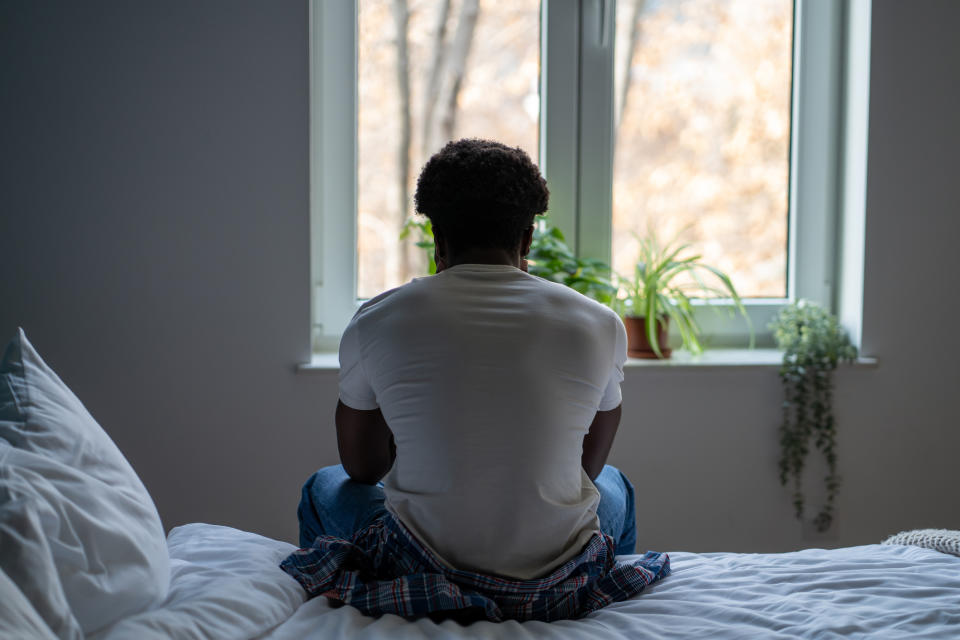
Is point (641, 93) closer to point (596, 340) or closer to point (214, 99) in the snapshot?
point (214, 99)

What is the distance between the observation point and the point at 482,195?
3.91 ft

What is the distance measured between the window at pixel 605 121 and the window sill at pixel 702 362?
14cm

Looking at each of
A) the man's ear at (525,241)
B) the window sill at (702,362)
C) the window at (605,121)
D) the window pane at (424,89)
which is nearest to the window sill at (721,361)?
the window sill at (702,362)

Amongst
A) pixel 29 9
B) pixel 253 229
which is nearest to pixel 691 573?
pixel 253 229

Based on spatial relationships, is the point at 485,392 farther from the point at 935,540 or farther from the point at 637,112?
the point at 637,112

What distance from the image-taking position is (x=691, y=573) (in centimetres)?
121

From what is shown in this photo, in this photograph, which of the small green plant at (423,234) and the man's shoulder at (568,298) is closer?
the man's shoulder at (568,298)

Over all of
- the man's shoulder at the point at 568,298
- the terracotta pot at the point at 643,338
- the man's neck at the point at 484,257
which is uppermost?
the man's neck at the point at 484,257

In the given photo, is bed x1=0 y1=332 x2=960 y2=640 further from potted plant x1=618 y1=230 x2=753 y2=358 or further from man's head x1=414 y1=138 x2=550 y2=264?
potted plant x1=618 y1=230 x2=753 y2=358

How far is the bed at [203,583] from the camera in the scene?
82cm

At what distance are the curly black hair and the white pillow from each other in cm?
59

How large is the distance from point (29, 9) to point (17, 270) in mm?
679

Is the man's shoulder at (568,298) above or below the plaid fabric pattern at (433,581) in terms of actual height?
above

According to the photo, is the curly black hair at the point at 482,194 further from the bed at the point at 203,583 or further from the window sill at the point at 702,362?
the window sill at the point at 702,362
